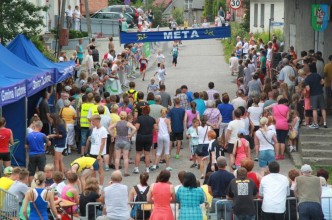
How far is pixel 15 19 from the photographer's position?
28969 millimetres

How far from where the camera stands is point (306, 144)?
24062 mm

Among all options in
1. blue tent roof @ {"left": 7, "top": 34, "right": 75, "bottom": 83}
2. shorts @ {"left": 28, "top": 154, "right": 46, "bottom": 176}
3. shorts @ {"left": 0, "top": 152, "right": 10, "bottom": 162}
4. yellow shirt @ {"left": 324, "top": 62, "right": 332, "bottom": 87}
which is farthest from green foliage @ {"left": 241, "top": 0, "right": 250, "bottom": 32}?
shorts @ {"left": 0, "top": 152, "right": 10, "bottom": 162}

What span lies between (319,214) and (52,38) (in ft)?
96.7

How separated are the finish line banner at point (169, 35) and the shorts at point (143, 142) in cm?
1105

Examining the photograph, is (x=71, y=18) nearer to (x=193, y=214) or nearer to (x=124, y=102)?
(x=124, y=102)

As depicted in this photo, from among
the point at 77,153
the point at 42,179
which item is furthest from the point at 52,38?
the point at 42,179

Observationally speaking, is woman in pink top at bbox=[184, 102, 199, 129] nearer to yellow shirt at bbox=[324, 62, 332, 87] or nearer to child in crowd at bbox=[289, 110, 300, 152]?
child in crowd at bbox=[289, 110, 300, 152]

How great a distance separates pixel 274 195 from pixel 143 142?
23.4ft

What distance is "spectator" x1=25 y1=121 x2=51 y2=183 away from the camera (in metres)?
20.3

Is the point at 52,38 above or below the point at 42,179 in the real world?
above

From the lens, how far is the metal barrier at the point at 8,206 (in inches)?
633

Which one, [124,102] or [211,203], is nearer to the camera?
[211,203]

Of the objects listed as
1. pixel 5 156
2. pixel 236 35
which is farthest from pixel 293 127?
pixel 236 35

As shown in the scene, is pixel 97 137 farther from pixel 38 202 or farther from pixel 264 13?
pixel 264 13
